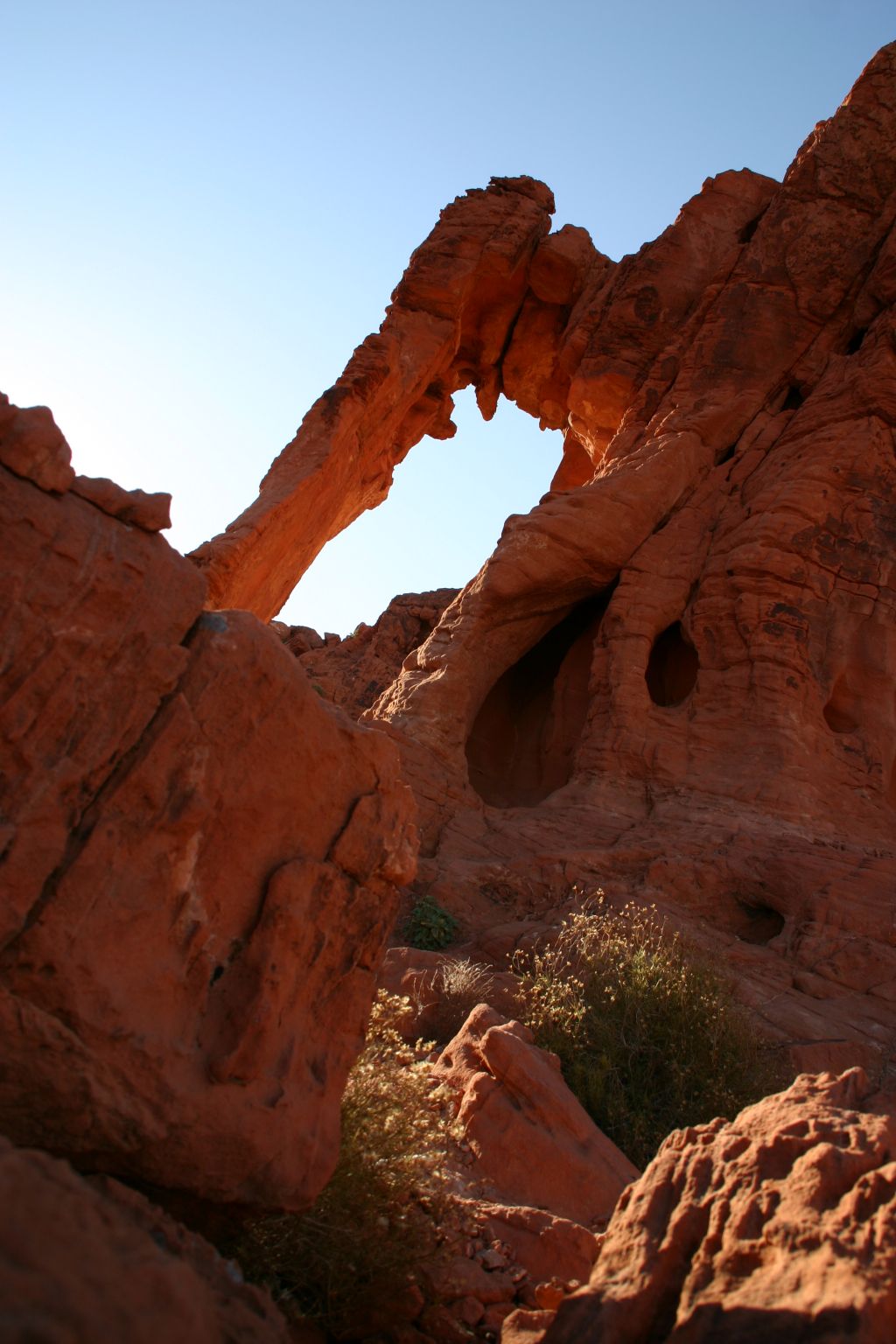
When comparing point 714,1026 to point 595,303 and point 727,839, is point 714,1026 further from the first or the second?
point 595,303

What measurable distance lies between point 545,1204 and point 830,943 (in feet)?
16.0

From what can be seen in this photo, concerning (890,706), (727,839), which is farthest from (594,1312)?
(890,706)

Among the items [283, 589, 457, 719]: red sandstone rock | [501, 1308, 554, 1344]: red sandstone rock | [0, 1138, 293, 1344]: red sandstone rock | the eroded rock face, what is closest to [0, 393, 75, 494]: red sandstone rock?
the eroded rock face

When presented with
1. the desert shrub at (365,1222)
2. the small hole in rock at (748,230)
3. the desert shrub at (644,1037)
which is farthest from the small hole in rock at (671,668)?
the desert shrub at (365,1222)

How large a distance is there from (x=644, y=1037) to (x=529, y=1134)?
1734 millimetres

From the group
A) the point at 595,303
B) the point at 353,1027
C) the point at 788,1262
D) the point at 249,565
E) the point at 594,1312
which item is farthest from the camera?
the point at 595,303

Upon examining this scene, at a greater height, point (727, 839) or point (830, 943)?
point (727, 839)

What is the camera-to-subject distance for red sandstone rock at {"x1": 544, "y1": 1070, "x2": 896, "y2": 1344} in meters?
2.39

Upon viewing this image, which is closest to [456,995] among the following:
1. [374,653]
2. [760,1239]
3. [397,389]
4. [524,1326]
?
[524,1326]

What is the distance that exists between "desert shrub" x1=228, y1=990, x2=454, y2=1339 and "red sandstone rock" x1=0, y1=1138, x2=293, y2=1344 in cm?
135

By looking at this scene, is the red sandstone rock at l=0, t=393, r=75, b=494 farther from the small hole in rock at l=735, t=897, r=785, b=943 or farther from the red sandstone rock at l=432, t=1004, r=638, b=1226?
the small hole in rock at l=735, t=897, r=785, b=943

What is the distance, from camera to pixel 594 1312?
2873 mm

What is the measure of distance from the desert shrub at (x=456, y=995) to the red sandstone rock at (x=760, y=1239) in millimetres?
3929

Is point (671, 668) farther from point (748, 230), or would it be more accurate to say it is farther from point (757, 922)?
point (748, 230)
